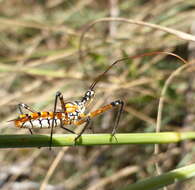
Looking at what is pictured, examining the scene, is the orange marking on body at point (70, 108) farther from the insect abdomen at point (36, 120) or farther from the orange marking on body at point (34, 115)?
the orange marking on body at point (34, 115)

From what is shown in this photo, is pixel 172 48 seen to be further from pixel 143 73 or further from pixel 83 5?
pixel 83 5

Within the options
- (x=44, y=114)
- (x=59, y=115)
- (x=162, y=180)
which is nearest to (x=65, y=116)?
(x=59, y=115)

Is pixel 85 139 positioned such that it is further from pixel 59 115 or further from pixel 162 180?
pixel 59 115

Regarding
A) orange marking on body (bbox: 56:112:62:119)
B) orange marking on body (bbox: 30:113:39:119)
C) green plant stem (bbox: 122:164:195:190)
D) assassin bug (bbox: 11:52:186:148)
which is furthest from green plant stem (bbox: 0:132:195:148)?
orange marking on body (bbox: 56:112:62:119)

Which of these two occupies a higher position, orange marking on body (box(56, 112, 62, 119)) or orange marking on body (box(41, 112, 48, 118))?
orange marking on body (box(56, 112, 62, 119))

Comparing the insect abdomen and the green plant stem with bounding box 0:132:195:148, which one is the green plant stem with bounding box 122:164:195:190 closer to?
the green plant stem with bounding box 0:132:195:148
